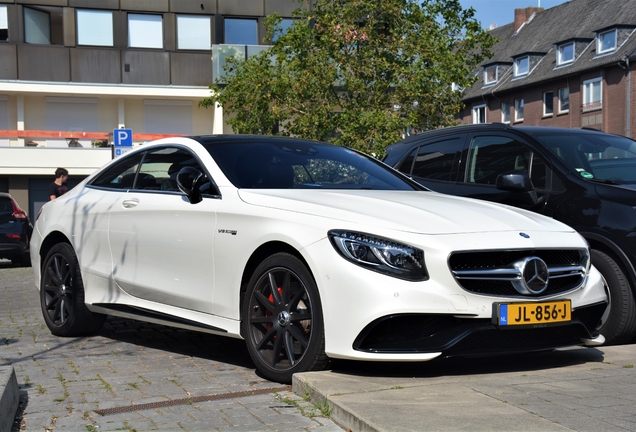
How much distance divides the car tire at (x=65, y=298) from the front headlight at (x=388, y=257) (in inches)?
128

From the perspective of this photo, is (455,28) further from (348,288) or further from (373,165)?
(348,288)

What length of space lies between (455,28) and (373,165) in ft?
64.4

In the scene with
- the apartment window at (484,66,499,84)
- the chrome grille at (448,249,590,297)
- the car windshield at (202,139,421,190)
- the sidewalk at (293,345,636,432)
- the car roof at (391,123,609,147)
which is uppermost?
the apartment window at (484,66,499,84)

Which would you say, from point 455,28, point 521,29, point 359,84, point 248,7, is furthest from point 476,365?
point 521,29

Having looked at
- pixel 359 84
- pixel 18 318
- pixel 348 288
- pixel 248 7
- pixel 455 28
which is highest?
pixel 248 7

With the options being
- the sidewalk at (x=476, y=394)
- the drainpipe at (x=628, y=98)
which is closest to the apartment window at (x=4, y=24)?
the sidewalk at (x=476, y=394)

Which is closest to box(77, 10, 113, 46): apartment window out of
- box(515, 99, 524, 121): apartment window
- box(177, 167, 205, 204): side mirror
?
box(177, 167, 205, 204): side mirror

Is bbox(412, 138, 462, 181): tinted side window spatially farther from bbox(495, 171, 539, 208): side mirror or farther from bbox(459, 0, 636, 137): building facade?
bbox(459, 0, 636, 137): building facade

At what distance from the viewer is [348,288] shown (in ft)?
17.0

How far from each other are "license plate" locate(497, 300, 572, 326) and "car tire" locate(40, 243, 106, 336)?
3812mm

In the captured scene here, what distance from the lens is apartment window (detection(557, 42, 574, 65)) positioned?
2227 inches

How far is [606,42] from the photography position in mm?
53094

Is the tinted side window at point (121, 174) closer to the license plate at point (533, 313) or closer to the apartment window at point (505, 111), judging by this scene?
the license plate at point (533, 313)

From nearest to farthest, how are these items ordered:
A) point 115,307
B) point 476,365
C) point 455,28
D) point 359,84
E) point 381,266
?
point 381,266 → point 476,365 → point 115,307 → point 359,84 → point 455,28
